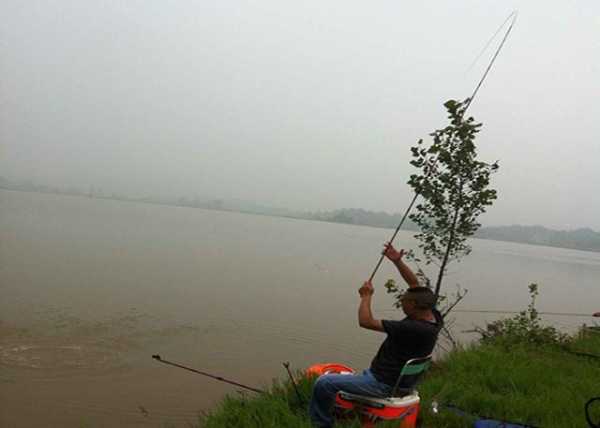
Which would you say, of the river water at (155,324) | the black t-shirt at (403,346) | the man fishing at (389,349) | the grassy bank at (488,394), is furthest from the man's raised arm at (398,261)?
the river water at (155,324)

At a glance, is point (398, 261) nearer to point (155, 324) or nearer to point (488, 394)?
point (488, 394)

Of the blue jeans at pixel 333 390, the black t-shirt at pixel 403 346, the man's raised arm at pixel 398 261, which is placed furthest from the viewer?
the man's raised arm at pixel 398 261

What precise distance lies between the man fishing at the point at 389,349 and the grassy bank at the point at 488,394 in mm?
251

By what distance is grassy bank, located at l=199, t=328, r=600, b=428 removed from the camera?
4480mm

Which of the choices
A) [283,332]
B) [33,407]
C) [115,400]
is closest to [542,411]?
[115,400]

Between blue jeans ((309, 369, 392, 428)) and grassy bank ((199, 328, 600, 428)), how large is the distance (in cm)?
13

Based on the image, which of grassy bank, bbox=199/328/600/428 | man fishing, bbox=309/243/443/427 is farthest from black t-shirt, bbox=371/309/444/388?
grassy bank, bbox=199/328/600/428

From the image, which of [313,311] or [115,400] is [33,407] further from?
[313,311]

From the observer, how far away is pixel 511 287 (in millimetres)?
24688

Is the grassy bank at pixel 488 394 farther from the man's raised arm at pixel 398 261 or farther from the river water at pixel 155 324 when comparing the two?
the river water at pixel 155 324

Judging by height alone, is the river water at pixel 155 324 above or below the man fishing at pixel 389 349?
below

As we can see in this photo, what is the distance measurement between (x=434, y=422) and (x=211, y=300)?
1026cm

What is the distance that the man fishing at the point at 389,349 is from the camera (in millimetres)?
3527

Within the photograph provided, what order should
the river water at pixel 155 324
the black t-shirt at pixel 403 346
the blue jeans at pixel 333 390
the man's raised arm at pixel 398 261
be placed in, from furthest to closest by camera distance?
the river water at pixel 155 324 < the man's raised arm at pixel 398 261 < the blue jeans at pixel 333 390 < the black t-shirt at pixel 403 346
